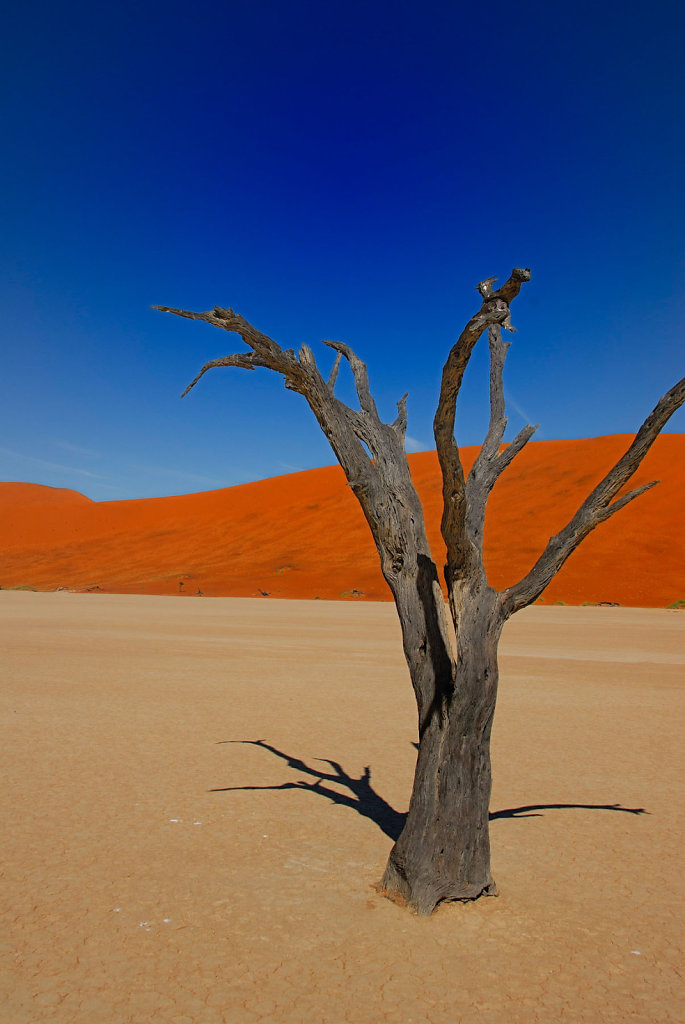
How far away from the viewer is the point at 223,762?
281 inches

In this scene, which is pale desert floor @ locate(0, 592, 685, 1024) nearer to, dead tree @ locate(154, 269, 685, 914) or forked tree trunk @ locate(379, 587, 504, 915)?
forked tree trunk @ locate(379, 587, 504, 915)

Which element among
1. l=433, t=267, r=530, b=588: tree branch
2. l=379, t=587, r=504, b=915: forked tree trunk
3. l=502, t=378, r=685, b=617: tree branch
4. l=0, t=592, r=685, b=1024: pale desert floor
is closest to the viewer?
l=0, t=592, r=685, b=1024: pale desert floor

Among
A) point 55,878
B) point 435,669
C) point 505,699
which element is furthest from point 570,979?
point 505,699

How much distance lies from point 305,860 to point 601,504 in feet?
9.88

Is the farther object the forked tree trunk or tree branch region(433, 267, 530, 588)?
the forked tree trunk

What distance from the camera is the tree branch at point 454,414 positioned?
3.58 meters

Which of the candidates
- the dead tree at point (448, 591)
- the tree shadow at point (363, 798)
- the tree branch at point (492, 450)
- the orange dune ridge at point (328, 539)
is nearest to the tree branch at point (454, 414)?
the dead tree at point (448, 591)

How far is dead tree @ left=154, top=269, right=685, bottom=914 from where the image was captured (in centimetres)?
391

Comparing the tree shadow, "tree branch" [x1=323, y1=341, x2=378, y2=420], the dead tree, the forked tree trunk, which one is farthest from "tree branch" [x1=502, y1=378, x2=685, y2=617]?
the tree shadow

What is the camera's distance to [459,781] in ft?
13.4

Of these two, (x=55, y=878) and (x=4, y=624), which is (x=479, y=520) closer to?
(x=55, y=878)

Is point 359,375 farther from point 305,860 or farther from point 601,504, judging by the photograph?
point 305,860

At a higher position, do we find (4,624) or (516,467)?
(516,467)

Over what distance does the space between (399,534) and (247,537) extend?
54505 millimetres
